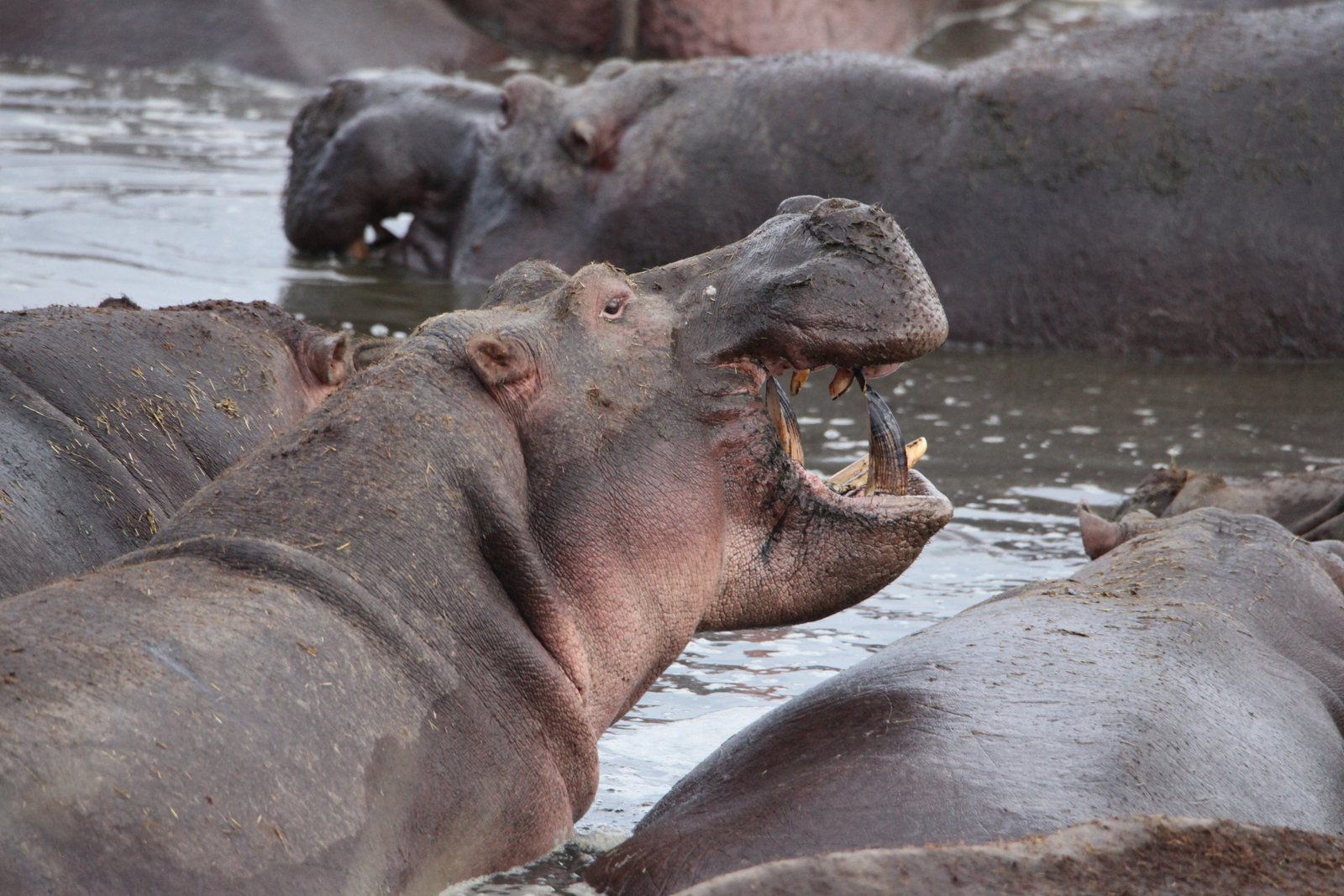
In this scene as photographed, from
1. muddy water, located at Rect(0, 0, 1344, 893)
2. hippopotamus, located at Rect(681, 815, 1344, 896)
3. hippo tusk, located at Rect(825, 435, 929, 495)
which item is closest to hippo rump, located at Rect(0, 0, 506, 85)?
muddy water, located at Rect(0, 0, 1344, 893)

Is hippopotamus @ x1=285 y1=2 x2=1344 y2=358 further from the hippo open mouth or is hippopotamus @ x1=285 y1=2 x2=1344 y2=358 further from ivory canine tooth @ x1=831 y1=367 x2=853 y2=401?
ivory canine tooth @ x1=831 y1=367 x2=853 y2=401

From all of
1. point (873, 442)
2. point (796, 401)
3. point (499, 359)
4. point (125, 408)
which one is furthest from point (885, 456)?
point (796, 401)

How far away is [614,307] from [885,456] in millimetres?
606

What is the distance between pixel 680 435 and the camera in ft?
10.1

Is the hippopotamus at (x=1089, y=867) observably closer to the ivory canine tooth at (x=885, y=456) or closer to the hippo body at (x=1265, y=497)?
the ivory canine tooth at (x=885, y=456)

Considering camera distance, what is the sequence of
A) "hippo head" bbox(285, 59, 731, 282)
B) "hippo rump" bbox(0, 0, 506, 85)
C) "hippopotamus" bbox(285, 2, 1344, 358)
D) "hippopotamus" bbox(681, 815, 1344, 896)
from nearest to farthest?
1. "hippopotamus" bbox(681, 815, 1344, 896)
2. "hippopotamus" bbox(285, 2, 1344, 358)
3. "hippo head" bbox(285, 59, 731, 282)
4. "hippo rump" bbox(0, 0, 506, 85)

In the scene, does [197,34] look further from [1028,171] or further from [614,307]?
[614,307]

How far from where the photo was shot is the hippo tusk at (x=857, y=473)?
11.2ft

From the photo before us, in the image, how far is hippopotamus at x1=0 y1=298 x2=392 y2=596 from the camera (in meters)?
3.18

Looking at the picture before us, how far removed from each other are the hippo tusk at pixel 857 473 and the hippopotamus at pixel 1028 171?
404cm

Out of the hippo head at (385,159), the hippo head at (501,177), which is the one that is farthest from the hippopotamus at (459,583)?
the hippo head at (385,159)

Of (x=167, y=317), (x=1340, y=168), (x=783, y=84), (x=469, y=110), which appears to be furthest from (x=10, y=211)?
(x=1340, y=168)

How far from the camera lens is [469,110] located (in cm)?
841

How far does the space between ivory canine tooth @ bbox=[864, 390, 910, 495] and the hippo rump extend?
9.99 metres
